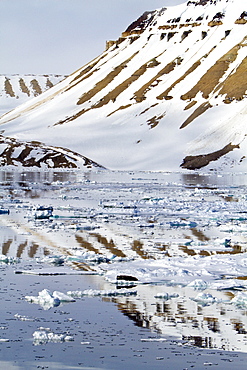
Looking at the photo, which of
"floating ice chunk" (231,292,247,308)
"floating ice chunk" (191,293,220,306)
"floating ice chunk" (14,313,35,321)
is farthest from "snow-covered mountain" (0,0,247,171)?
"floating ice chunk" (14,313,35,321)

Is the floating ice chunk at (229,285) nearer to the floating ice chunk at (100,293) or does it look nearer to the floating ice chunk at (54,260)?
the floating ice chunk at (100,293)

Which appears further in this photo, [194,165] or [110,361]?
[194,165]

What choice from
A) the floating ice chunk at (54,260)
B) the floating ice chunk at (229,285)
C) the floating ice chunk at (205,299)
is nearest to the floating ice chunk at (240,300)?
the floating ice chunk at (205,299)


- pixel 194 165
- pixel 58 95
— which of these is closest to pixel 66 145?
pixel 194 165

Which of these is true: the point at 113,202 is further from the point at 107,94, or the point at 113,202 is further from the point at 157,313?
the point at 107,94

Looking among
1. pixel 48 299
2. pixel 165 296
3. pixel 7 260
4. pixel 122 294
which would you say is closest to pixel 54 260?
pixel 7 260
